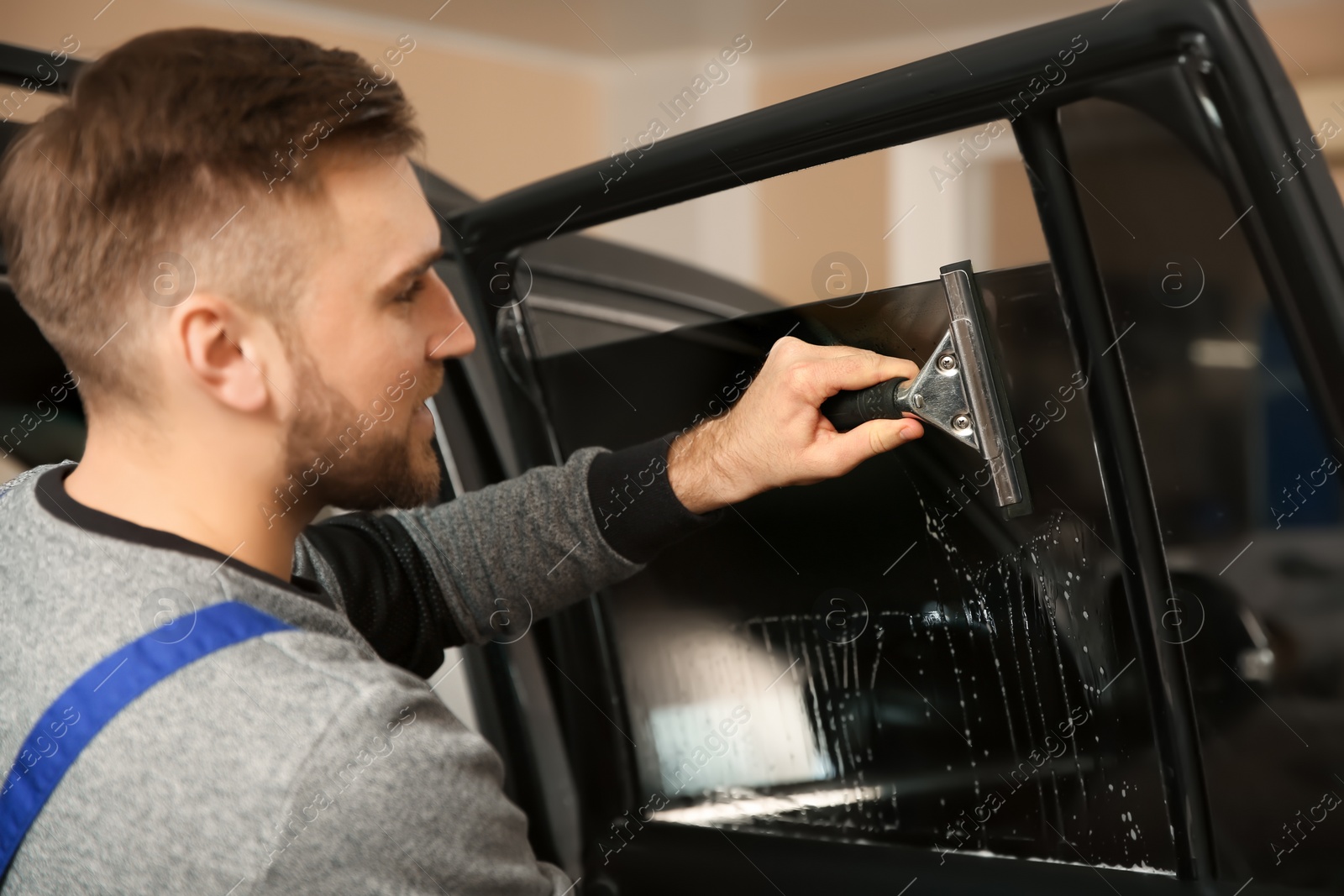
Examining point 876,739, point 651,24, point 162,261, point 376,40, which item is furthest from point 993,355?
point 651,24

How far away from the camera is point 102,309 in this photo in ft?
3.09

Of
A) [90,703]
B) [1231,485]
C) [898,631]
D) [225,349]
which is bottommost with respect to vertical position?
[898,631]

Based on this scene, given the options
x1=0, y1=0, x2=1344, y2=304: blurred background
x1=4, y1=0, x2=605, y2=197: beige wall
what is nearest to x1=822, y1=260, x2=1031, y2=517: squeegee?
x1=0, y1=0, x2=1344, y2=304: blurred background

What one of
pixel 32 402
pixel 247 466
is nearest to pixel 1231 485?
pixel 247 466

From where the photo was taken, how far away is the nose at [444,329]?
1.08 m

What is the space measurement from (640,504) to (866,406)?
0.32m

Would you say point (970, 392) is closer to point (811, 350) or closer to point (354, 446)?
point (811, 350)

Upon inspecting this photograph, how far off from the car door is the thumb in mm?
45

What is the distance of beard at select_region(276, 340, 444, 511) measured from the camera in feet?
3.19

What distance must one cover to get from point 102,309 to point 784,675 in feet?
2.44

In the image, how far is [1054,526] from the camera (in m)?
0.93

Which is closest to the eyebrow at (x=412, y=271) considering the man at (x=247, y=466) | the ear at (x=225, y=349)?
the man at (x=247, y=466)

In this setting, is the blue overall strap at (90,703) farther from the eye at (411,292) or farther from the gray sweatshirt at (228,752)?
the eye at (411,292)

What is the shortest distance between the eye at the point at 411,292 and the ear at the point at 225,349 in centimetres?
12
